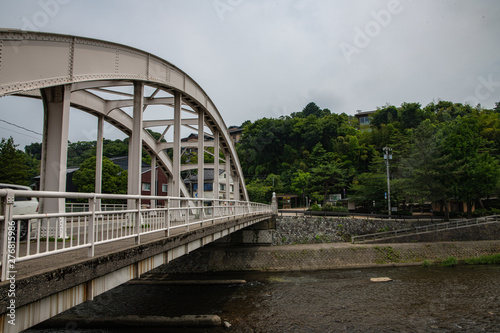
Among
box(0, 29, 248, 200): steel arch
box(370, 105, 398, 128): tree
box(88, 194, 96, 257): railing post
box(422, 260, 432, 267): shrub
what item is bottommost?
box(422, 260, 432, 267): shrub

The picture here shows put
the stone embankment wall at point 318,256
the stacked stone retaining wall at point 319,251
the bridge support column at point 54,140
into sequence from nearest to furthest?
1. the bridge support column at point 54,140
2. the stone embankment wall at point 318,256
3. the stacked stone retaining wall at point 319,251

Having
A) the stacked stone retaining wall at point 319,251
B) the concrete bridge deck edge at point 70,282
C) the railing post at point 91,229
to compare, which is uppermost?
the railing post at point 91,229

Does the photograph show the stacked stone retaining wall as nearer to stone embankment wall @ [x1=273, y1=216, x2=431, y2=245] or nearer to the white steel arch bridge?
stone embankment wall @ [x1=273, y1=216, x2=431, y2=245]

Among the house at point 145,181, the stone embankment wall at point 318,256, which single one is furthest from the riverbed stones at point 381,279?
the house at point 145,181

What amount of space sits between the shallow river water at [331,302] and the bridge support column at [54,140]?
6.20 m

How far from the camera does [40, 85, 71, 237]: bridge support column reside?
648 centimetres

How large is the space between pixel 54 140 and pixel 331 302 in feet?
38.5

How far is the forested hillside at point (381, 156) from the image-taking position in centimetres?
2659

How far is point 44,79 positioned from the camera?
5980mm

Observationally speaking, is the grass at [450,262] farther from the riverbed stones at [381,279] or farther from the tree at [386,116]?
the tree at [386,116]

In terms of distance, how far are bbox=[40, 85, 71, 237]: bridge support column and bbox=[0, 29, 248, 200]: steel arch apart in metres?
0.46

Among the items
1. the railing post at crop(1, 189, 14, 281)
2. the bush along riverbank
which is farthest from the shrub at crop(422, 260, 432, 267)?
the railing post at crop(1, 189, 14, 281)

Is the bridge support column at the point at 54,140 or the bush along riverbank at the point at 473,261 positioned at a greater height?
the bridge support column at the point at 54,140

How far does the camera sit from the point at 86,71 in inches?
282
